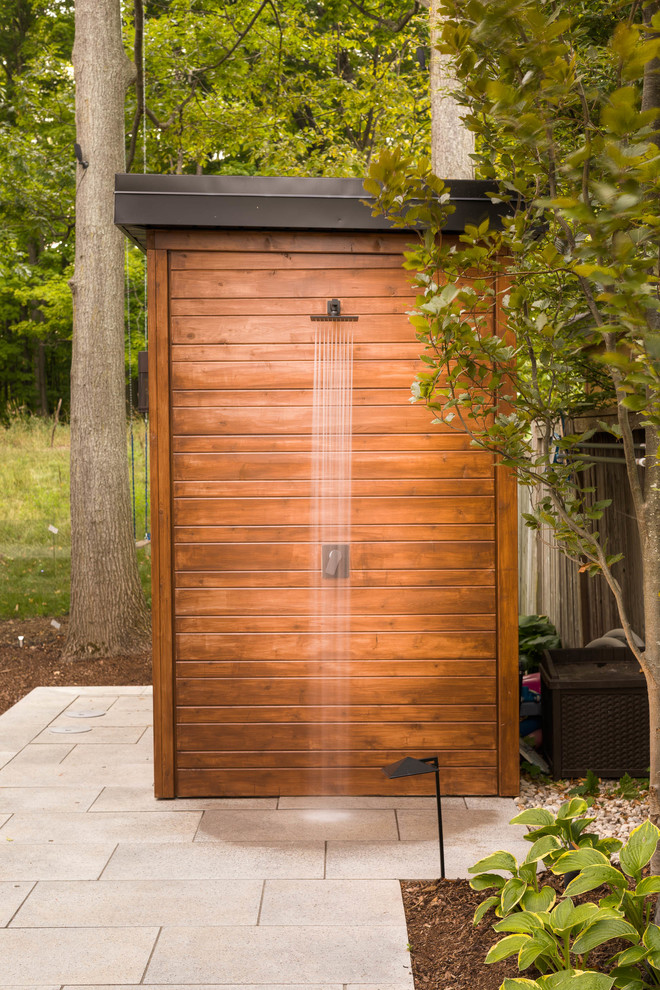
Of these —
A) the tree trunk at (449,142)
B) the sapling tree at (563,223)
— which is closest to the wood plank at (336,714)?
the sapling tree at (563,223)

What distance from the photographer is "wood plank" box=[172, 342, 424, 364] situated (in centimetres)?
410

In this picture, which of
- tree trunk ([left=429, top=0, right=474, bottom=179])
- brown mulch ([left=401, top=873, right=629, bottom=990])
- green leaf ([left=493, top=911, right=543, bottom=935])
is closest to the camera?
green leaf ([left=493, top=911, right=543, bottom=935])

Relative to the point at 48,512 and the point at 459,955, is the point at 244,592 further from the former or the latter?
the point at 48,512

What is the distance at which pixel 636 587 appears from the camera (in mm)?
5180

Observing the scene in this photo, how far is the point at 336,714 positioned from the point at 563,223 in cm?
252

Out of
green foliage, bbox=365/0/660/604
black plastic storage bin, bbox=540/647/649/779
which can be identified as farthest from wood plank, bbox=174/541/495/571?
green foliage, bbox=365/0/660/604

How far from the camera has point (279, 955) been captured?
9.30ft

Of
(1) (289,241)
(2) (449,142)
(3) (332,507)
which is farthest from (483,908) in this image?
(2) (449,142)

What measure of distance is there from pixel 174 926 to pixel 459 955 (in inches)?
37.6

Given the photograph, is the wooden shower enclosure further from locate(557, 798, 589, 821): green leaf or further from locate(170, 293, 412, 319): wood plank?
locate(557, 798, 589, 821): green leaf

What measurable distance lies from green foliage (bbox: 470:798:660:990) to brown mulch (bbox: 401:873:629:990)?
13 cm

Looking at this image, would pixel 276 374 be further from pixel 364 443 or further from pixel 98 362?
pixel 98 362

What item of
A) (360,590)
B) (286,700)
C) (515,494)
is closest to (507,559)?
(515,494)

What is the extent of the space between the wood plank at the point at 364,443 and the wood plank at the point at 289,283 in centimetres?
63
